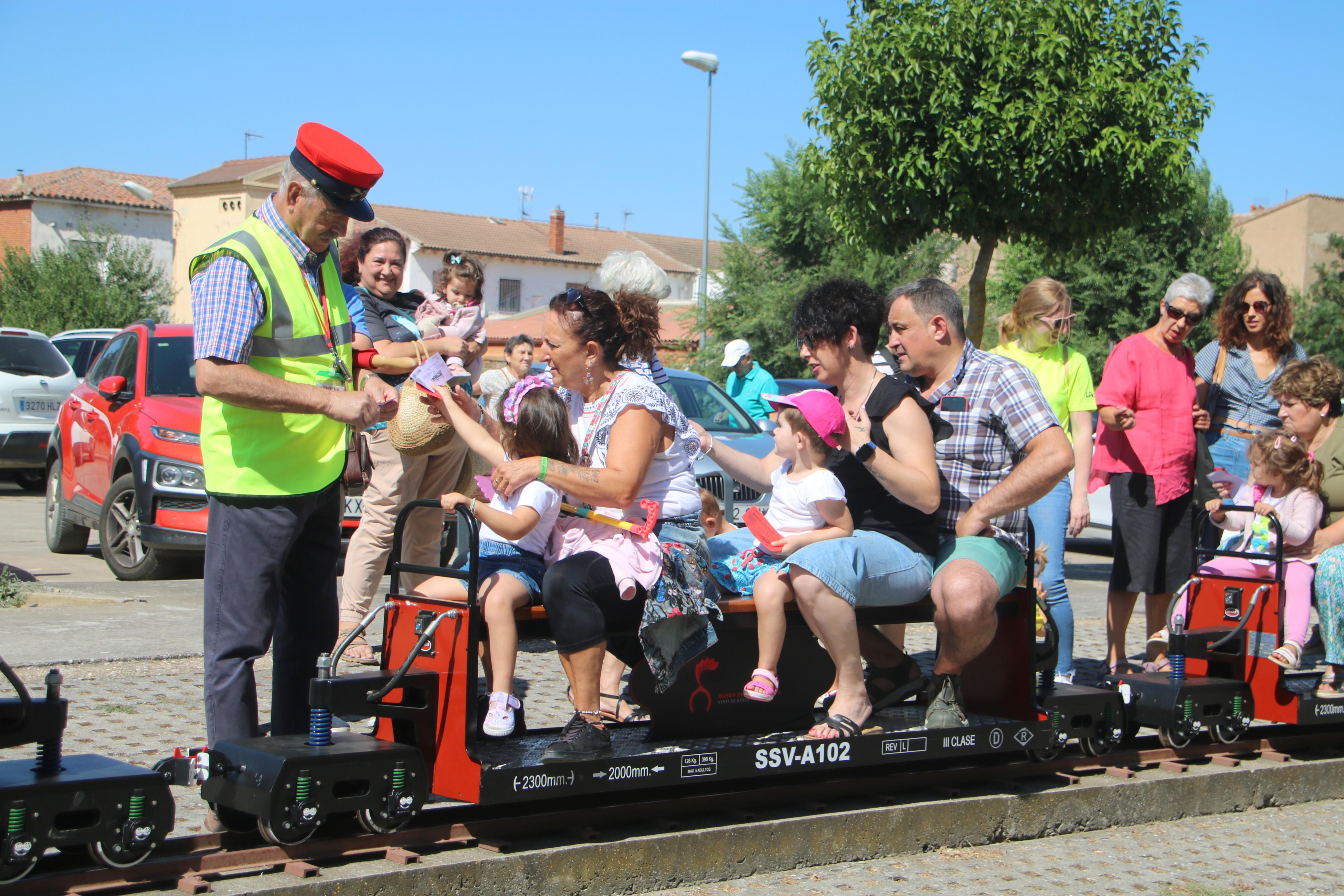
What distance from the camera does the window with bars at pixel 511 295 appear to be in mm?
69375

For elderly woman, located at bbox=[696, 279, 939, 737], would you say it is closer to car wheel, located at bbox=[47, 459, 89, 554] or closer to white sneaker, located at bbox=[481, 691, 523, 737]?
white sneaker, located at bbox=[481, 691, 523, 737]

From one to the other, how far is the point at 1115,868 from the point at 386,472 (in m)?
4.06

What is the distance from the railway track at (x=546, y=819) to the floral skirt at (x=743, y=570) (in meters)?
0.77

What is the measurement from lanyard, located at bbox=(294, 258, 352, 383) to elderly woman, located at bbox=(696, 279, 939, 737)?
4.68 ft

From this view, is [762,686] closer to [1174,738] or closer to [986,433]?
[986,433]

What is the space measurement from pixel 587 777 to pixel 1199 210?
3756 centimetres

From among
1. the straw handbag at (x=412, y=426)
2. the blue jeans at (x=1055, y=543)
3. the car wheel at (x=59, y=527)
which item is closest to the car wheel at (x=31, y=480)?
the car wheel at (x=59, y=527)

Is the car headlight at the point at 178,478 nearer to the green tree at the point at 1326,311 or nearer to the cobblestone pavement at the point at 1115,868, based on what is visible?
the cobblestone pavement at the point at 1115,868

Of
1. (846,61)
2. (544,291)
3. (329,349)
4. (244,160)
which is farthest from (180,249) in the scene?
(329,349)

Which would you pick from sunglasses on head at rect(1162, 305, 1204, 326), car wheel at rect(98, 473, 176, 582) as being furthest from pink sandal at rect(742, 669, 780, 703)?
car wheel at rect(98, 473, 176, 582)

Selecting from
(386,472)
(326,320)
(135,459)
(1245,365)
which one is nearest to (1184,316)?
(1245,365)

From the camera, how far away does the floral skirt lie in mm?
5027

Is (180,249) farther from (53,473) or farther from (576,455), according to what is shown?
(576,455)

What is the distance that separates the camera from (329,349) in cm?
423
